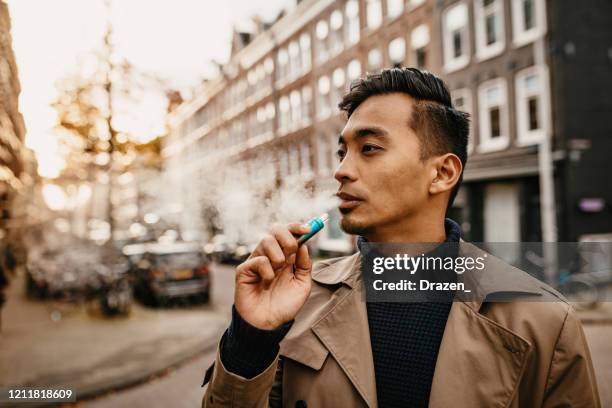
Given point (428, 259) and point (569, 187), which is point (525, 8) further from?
point (428, 259)

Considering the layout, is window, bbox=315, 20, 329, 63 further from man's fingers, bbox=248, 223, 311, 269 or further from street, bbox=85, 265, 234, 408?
man's fingers, bbox=248, 223, 311, 269

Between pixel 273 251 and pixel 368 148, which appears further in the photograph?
pixel 368 148

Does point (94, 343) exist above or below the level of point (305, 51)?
below

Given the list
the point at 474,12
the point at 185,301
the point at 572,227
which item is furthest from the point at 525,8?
the point at 185,301

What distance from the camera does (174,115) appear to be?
719 centimetres

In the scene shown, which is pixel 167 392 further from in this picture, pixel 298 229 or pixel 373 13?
pixel 373 13

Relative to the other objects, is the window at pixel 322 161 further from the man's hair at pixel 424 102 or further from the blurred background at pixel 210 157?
the man's hair at pixel 424 102

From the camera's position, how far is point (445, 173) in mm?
1598

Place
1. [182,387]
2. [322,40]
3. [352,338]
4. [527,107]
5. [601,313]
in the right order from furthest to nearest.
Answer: [527,107], [322,40], [182,387], [601,313], [352,338]

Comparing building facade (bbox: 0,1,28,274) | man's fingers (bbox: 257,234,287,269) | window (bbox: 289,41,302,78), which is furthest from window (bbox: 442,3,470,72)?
Answer: man's fingers (bbox: 257,234,287,269)

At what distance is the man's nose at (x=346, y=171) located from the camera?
4.76 ft

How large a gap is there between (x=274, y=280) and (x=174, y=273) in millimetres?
9989

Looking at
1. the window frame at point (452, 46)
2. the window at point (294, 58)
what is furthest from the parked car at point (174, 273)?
the window frame at point (452, 46)

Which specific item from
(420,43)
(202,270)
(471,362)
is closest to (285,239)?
(471,362)
